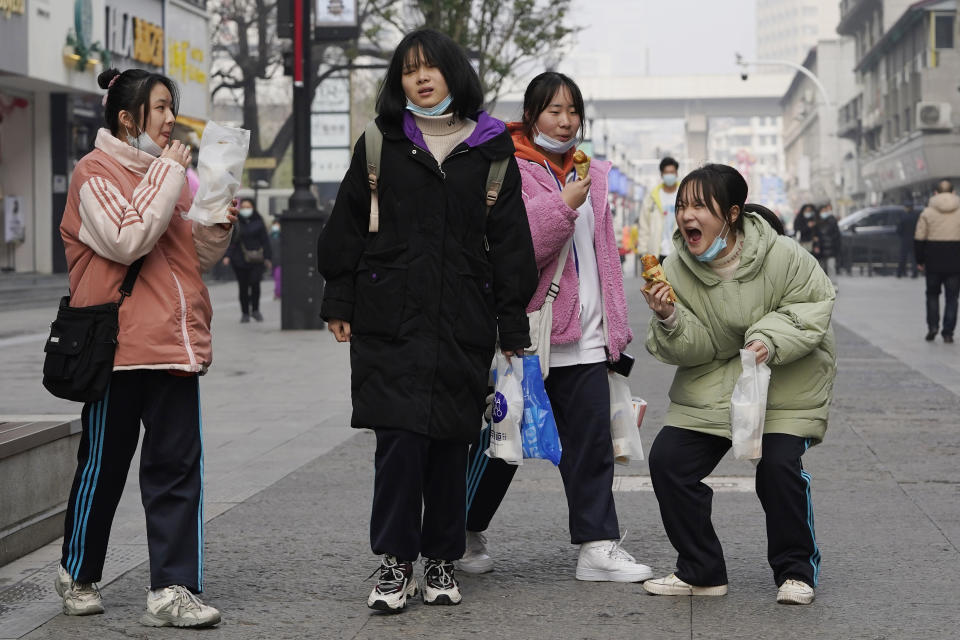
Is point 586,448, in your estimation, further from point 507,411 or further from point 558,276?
point 558,276

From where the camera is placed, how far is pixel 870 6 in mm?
69438

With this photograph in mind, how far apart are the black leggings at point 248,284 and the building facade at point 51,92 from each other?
743cm

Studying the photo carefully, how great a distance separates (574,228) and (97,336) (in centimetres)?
158

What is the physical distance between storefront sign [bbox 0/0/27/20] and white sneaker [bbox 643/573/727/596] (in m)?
21.1

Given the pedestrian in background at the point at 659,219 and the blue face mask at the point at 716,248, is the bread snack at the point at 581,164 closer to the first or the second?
the blue face mask at the point at 716,248

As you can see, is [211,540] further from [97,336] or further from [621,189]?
[621,189]

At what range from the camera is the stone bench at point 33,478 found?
17.5 ft

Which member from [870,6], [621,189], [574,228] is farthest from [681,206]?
[870,6]

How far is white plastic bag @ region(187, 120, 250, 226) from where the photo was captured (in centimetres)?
448

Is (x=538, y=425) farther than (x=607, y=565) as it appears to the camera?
No

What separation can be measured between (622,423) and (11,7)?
830 inches

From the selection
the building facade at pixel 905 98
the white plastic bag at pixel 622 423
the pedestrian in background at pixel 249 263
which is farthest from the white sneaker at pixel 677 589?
the building facade at pixel 905 98

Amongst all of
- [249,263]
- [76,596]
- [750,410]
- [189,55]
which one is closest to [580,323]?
[750,410]

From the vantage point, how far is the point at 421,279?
4.53 meters
